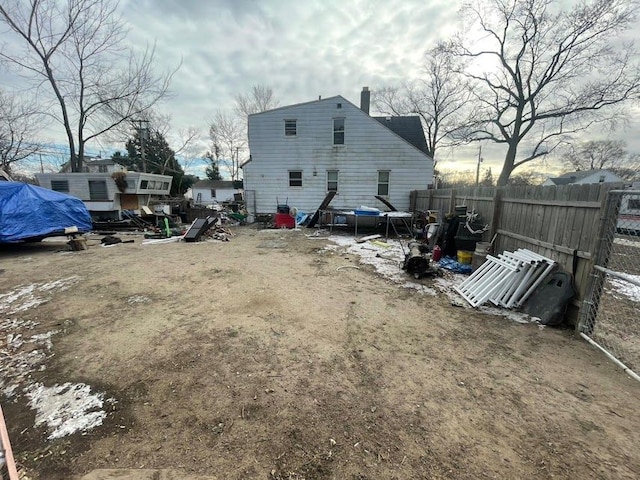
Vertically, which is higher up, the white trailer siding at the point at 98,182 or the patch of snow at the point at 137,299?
the white trailer siding at the point at 98,182

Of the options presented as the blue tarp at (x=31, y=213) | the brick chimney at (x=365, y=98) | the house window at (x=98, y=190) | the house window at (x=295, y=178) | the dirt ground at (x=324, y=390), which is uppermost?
the brick chimney at (x=365, y=98)

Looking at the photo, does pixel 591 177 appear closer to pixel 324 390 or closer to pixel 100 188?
pixel 324 390

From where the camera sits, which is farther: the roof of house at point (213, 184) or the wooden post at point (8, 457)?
the roof of house at point (213, 184)

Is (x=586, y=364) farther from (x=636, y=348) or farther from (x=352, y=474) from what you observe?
(x=352, y=474)

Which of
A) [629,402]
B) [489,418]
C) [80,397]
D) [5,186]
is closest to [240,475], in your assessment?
Result: [80,397]

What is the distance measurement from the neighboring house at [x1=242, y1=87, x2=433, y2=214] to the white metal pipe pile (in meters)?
10.9

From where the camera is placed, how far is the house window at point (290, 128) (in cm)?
1516

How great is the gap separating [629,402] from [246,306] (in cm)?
434

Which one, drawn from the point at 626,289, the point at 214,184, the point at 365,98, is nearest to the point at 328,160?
the point at 365,98

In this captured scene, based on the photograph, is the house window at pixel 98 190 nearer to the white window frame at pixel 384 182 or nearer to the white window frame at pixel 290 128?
the white window frame at pixel 290 128

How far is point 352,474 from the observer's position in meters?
1.75

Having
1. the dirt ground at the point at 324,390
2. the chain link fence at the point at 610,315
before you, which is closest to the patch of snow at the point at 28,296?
the dirt ground at the point at 324,390

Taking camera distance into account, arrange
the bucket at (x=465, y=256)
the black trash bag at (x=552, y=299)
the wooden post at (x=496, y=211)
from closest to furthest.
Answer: the black trash bag at (x=552, y=299), the wooden post at (x=496, y=211), the bucket at (x=465, y=256)

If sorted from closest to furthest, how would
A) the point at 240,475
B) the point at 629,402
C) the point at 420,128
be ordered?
the point at 240,475
the point at 629,402
the point at 420,128
